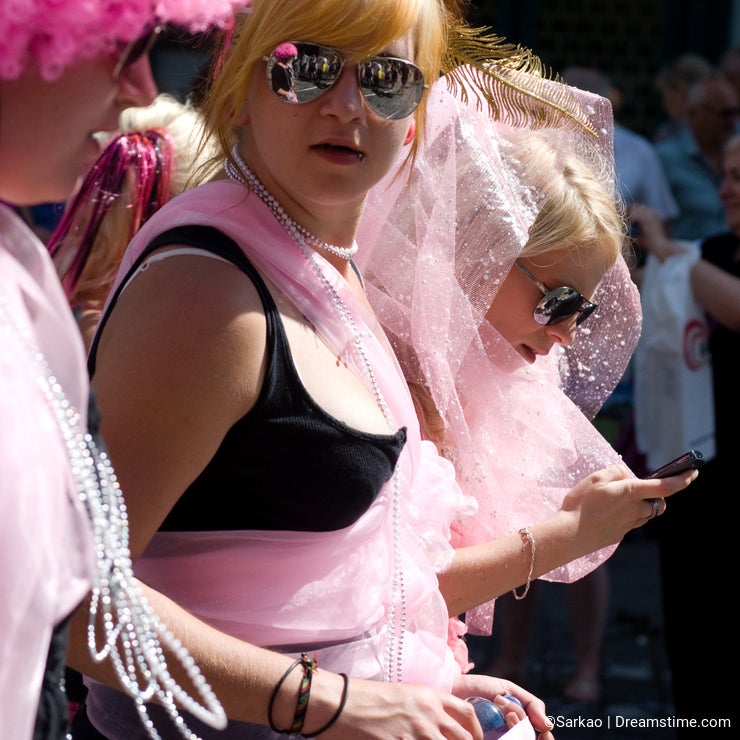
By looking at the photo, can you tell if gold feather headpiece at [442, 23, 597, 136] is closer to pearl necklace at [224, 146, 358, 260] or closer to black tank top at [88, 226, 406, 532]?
pearl necklace at [224, 146, 358, 260]

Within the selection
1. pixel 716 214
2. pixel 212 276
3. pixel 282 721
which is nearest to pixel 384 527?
pixel 282 721

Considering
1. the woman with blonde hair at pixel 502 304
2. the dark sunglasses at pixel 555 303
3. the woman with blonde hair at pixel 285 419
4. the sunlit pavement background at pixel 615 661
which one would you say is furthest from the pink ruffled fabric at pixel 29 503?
the sunlit pavement background at pixel 615 661

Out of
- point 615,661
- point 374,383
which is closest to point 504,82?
point 374,383

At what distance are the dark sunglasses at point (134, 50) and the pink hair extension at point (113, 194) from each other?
1415 millimetres

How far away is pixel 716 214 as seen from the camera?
591 centimetres

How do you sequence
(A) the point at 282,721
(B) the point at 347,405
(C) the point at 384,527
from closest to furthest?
1. (A) the point at 282,721
2. (B) the point at 347,405
3. (C) the point at 384,527

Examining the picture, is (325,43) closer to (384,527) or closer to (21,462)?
(384,527)

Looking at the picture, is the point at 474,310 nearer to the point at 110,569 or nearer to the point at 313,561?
the point at 313,561

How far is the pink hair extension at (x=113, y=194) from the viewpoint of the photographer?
2.56 metres

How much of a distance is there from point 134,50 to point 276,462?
0.57 metres

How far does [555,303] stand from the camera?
86.9 inches

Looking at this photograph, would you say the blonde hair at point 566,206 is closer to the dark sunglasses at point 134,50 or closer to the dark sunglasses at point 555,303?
the dark sunglasses at point 555,303

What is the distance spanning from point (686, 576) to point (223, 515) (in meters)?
→ 2.45

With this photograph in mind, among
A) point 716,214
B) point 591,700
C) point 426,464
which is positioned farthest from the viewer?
point 716,214
